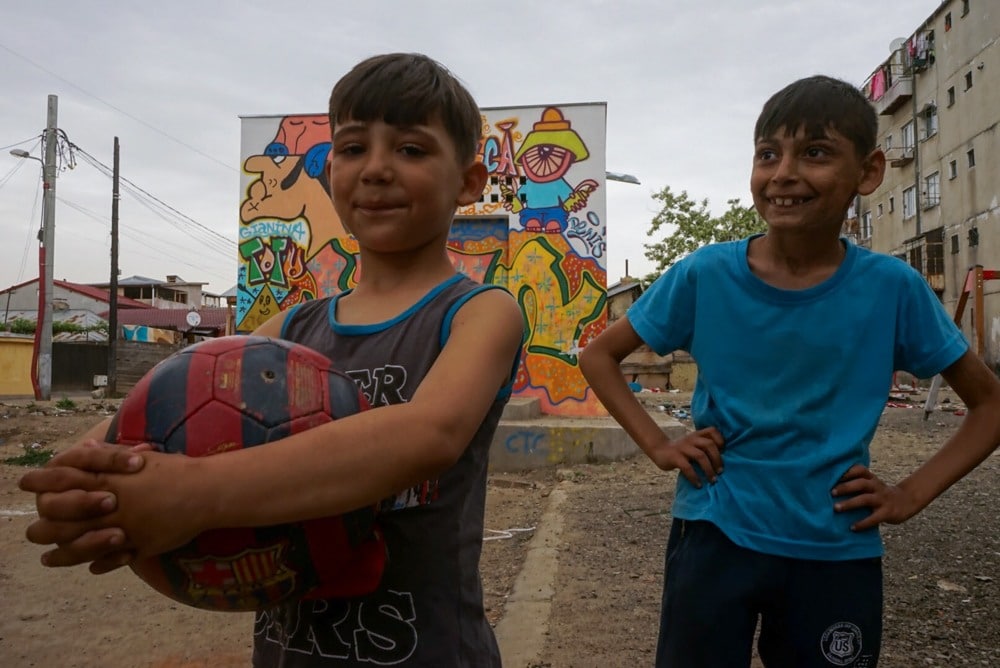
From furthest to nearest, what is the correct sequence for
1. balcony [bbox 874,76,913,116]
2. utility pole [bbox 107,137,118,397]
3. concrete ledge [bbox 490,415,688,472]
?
balcony [bbox 874,76,913,116], utility pole [bbox 107,137,118,397], concrete ledge [bbox 490,415,688,472]

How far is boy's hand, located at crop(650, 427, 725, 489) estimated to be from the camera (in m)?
1.71

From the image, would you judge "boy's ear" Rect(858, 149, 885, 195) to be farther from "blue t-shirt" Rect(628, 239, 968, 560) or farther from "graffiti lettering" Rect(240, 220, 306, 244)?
"graffiti lettering" Rect(240, 220, 306, 244)

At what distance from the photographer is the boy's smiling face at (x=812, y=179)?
176cm

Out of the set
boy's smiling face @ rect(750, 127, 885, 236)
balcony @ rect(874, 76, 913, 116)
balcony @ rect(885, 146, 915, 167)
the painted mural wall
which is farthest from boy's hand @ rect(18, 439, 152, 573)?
balcony @ rect(874, 76, 913, 116)

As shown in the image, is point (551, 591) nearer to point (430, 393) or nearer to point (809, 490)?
point (809, 490)

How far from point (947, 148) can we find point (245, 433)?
113ft

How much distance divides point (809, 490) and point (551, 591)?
233 centimetres

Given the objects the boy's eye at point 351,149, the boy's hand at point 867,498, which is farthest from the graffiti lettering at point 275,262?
the boy's hand at point 867,498

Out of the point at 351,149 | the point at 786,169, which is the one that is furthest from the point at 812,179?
the point at 351,149

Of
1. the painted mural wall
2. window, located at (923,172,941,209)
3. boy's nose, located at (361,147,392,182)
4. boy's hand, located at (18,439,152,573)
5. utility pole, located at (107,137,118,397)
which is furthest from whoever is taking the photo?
window, located at (923,172,941,209)

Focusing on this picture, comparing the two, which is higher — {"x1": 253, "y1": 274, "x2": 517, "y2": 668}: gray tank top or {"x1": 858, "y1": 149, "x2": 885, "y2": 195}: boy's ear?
{"x1": 858, "y1": 149, "x2": 885, "y2": 195}: boy's ear

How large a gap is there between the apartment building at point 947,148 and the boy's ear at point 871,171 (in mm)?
26136

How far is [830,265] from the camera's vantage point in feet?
5.90

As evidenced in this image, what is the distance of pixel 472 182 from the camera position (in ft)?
4.95
